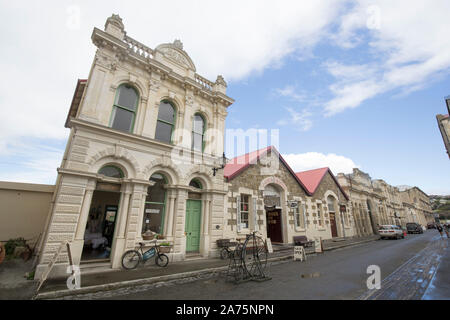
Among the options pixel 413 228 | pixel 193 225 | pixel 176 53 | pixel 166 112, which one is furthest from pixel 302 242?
pixel 413 228

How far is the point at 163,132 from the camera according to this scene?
10180 mm

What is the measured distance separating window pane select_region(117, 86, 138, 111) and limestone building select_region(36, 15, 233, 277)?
5 cm

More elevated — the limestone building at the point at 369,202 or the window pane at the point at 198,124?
the window pane at the point at 198,124

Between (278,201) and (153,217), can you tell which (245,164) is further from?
(153,217)

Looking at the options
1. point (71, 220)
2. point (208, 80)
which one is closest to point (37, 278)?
point (71, 220)

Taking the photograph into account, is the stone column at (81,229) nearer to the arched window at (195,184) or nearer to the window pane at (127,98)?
the window pane at (127,98)

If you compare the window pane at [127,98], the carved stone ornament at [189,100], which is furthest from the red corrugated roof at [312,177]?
the window pane at [127,98]

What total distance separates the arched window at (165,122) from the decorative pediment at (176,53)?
2763 millimetres

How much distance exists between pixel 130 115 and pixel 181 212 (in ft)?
17.8

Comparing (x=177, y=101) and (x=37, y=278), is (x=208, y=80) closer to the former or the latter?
(x=177, y=101)

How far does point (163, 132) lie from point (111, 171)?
125 inches

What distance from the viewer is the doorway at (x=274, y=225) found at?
49.8ft

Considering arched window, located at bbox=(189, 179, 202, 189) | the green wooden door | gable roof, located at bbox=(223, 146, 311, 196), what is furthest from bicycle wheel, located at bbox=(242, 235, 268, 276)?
gable roof, located at bbox=(223, 146, 311, 196)

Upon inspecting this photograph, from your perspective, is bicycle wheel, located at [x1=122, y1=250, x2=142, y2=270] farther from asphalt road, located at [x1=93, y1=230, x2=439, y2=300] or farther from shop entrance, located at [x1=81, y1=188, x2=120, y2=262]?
asphalt road, located at [x1=93, y1=230, x2=439, y2=300]
